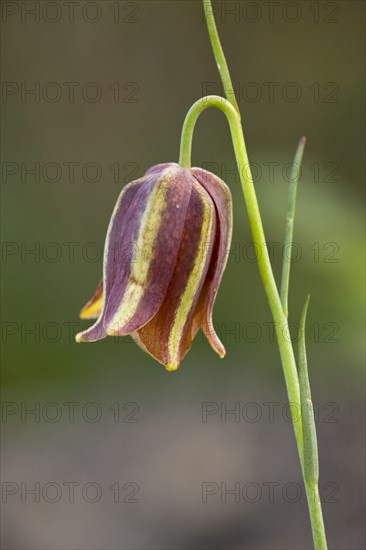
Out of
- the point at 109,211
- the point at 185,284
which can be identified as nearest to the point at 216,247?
the point at 185,284

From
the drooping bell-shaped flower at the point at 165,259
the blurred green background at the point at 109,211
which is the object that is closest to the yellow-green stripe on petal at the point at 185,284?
the drooping bell-shaped flower at the point at 165,259

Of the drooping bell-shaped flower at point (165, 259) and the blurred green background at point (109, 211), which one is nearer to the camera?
the drooping bell-shaped flower at point (165, 259)

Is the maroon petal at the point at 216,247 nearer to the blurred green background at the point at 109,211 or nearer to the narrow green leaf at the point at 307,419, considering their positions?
the narrow green leaf at the point at 307,419

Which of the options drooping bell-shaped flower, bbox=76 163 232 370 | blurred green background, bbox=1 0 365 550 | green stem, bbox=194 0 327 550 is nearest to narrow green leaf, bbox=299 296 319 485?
green stem, bbox=194 0 327 550

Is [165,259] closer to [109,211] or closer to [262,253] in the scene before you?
[262,253]

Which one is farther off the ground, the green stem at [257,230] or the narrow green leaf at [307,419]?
the green stem at [257,230]

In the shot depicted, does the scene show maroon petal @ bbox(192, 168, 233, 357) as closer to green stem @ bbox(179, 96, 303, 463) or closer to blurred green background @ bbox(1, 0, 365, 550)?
green stem @ bbox(179, 96, 303, 463)
